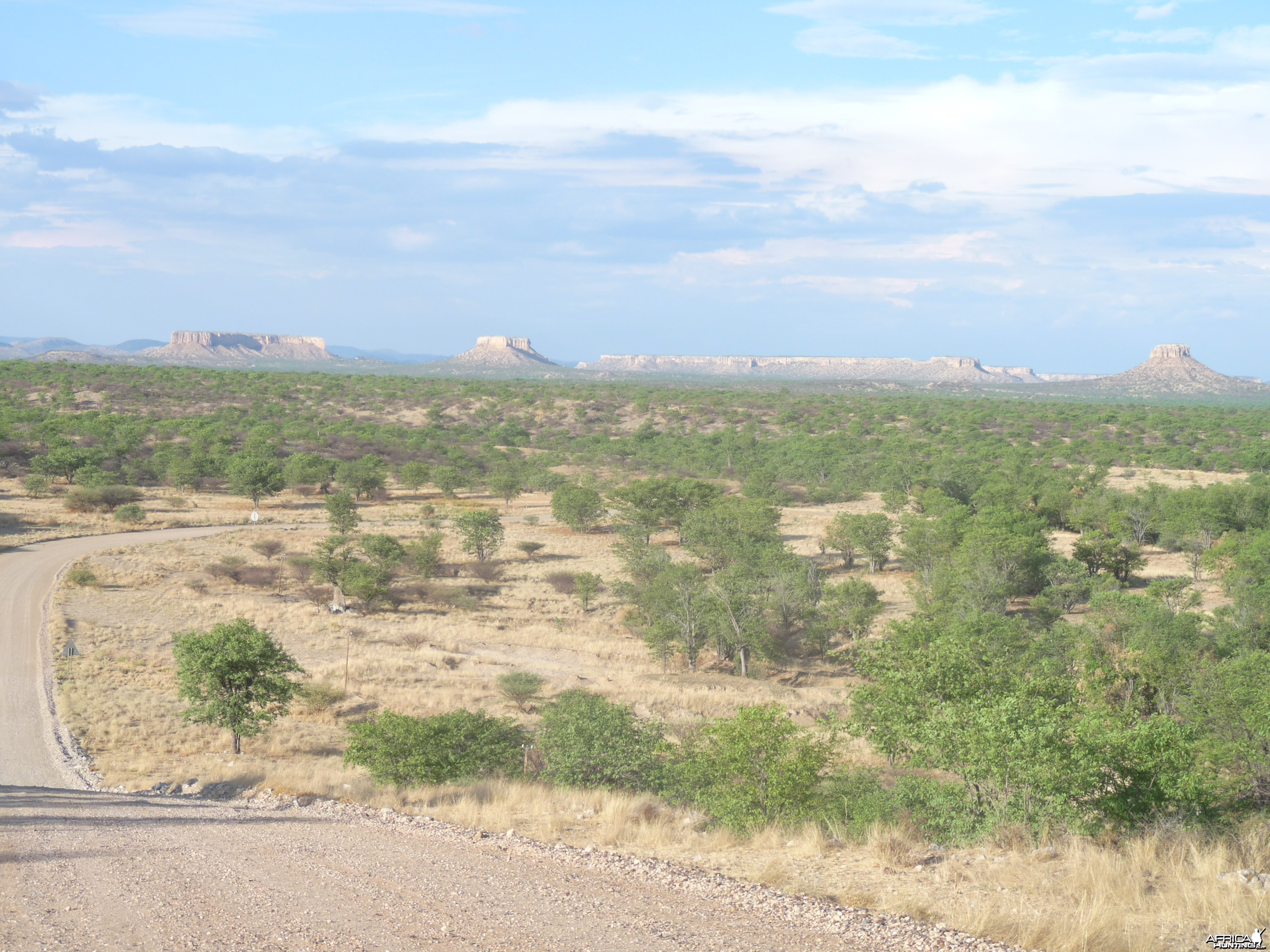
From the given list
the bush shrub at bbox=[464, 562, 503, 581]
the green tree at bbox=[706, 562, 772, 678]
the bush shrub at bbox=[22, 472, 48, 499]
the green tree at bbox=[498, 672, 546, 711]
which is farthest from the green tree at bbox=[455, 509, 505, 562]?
the bush shrub at bbox=[22, 472, 48, 499]

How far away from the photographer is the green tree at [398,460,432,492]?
67938 millimetres

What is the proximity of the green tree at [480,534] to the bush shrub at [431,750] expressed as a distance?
28.0 metres

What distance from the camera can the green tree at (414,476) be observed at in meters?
67.9

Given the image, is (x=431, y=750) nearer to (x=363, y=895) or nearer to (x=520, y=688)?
(x=363, y=895)

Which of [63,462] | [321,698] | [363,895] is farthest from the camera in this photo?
[63,462]

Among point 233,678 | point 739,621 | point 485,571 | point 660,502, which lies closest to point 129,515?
point 485,571

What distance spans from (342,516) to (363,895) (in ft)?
145

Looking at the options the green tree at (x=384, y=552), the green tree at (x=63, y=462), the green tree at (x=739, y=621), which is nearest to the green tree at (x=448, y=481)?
the green tree at (x=384, y=552)

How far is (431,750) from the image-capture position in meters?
17.9

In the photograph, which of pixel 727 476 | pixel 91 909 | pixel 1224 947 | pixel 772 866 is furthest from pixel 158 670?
pixel 727 476

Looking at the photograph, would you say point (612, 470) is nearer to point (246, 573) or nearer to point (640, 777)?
point (246, 573)

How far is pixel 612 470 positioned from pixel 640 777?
59.5 metres

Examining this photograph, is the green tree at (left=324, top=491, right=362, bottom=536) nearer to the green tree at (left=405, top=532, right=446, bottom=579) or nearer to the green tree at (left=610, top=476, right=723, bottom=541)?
the green tree at (left=405, top=532, right=446, bottom=579)

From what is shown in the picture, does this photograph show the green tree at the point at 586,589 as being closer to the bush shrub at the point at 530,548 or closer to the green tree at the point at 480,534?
the bush shrub at the point at 530,548
